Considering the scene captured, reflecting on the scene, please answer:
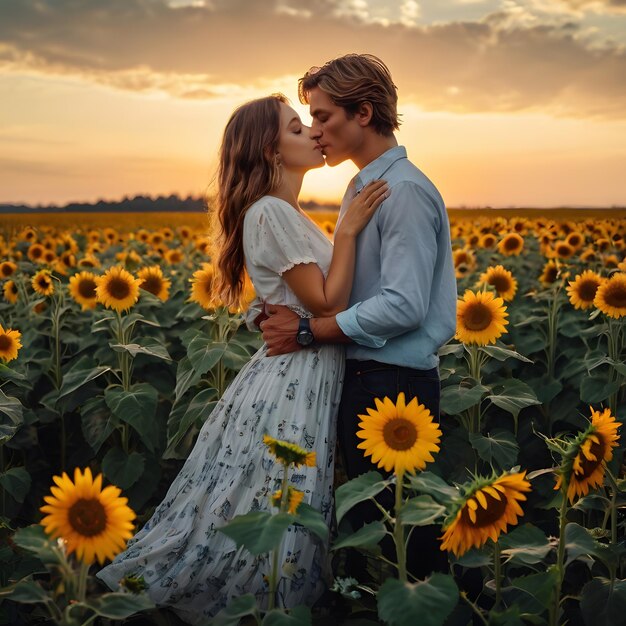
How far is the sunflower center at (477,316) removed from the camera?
3895mm

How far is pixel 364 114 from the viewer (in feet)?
9.59

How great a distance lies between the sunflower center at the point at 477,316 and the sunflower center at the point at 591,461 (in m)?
1.65

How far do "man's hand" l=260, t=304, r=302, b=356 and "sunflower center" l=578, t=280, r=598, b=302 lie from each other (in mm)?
2850

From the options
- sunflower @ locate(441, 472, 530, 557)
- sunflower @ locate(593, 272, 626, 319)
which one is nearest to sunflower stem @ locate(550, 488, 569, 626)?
sunflower @ locate(441, 472, 530, 557)

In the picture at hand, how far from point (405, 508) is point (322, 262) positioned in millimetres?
1226

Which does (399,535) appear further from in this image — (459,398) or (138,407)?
(138,407)

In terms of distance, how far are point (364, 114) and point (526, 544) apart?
157cm

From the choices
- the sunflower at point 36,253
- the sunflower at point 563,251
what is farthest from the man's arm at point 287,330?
the sunflower at point 36,253

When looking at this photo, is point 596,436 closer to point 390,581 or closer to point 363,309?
point 390,581

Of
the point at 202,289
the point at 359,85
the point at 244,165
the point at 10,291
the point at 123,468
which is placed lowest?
the point at 123,468

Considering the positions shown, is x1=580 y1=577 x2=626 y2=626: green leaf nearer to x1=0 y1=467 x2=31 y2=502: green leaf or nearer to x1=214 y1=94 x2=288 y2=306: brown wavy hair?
x1=214 y1=94 x2=288 y2=306: brown wavy hair

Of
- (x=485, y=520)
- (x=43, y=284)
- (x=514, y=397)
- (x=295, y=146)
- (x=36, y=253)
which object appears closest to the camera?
(x=485, y=520)

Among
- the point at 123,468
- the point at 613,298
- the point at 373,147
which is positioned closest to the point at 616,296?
the point at 613,298

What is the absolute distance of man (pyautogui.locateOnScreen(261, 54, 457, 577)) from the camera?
273 centimetres
